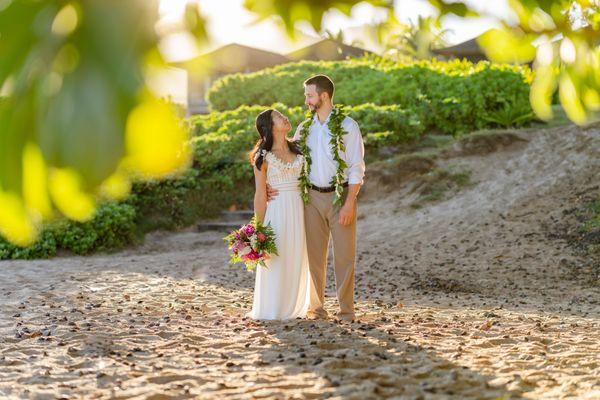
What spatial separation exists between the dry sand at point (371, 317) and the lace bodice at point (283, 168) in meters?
1.11

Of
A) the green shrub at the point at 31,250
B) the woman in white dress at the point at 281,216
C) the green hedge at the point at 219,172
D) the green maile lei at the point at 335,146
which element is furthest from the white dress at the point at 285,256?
the green hedge at the point at 219,172

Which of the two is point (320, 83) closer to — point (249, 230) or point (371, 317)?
point (249, 230)

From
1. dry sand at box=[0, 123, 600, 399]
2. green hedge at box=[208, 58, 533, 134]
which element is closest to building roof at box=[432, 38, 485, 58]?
green hedge at box=[208, 58, 533, 134]

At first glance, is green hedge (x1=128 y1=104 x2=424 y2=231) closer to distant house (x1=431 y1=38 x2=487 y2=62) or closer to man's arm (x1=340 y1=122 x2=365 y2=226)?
man's arm (x1=340 y1=122 x2=365 y2=226)

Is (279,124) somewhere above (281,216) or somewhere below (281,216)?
above

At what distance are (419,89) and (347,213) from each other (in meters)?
11.4

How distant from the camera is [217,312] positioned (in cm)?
739

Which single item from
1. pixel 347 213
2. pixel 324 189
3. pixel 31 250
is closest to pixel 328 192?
pixel 324 189

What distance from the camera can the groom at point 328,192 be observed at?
6176 millimetres

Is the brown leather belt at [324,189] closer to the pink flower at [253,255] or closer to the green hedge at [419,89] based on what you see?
the pink flower at [253,255]

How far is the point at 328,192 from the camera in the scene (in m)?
6.31

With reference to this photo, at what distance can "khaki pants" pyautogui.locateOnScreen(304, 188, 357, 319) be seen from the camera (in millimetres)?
6289

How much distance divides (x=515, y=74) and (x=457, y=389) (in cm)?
1318

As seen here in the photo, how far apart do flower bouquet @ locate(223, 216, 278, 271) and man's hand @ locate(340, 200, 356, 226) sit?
1.96 feet
